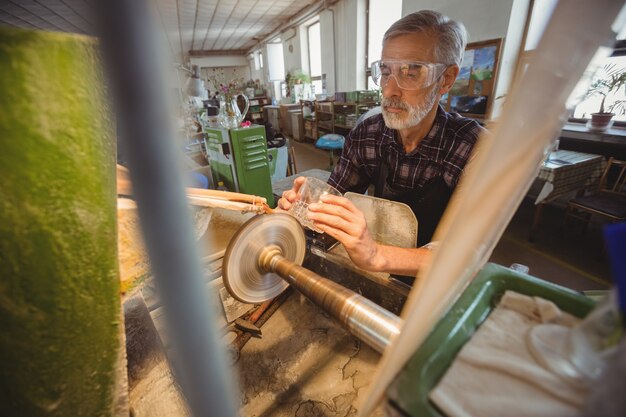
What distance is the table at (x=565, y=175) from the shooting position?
2.88 meters

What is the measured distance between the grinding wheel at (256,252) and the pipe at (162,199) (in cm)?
81

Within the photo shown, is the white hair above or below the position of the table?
above

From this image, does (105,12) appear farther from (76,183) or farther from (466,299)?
(466,299)

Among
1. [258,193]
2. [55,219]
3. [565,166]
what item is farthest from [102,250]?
[565,166]

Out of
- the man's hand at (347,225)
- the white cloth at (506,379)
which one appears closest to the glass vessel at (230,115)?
the man's hand at (347,225)

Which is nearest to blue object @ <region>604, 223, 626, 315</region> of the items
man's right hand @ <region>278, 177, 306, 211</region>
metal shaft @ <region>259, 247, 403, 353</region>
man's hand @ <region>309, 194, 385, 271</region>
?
metal shaft @ <region>259, 247, 403, 353</region>

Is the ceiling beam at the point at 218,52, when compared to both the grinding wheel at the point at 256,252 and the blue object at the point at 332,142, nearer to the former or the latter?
the blue object at the point at 332,142

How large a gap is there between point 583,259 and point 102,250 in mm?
4241

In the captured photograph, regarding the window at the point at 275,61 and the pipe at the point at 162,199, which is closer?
the pipe at the point at 162,199

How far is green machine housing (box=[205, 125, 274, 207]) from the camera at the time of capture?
309cm

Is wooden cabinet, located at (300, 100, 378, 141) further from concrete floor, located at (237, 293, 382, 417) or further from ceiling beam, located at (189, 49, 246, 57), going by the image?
ceiling beam, located at (189, 49, 246, 57)

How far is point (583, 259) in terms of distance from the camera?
115 inches

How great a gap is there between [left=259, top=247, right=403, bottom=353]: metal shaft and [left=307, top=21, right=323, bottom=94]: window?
349 inches

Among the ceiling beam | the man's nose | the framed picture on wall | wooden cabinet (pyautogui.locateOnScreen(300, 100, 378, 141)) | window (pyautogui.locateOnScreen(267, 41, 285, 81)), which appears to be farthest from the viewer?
the ceiling beam
